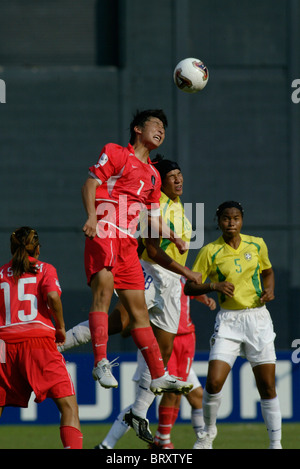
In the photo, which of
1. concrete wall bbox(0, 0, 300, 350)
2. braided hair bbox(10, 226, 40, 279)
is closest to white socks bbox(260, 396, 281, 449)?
braided hair bbox(10, 226, 40, 279)

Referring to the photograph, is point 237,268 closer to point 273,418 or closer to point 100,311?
point 273,418

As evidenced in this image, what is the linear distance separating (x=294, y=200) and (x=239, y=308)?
8.02m

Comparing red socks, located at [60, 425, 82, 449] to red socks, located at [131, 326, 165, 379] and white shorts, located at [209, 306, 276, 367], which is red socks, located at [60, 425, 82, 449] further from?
white shorts, located at [209, 306, 276, 367]

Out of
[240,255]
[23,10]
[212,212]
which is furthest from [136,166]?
[23,10]

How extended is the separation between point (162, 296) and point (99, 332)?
185cm

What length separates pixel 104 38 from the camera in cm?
1563

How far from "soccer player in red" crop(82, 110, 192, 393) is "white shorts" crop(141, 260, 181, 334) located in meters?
1.26

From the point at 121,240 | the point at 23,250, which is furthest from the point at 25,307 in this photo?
the point at 121,240

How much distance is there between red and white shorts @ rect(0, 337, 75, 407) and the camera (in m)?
6.50

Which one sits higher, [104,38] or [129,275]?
[104,38]

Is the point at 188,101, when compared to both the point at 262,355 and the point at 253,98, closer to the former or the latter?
the point at 253,98

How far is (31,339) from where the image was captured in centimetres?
657
